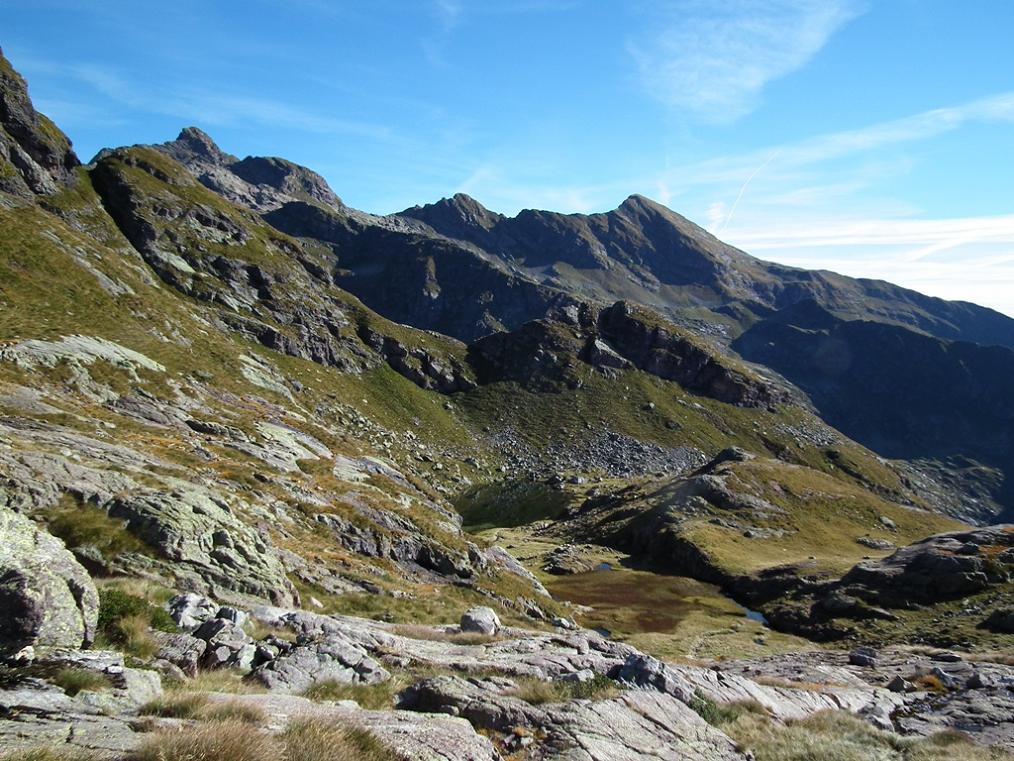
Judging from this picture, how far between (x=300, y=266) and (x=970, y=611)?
552 feet

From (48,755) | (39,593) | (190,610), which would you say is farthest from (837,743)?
(39,593)

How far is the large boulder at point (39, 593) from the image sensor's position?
9.27 meters

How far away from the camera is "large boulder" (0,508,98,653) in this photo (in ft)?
30.4

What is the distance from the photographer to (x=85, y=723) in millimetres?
7676

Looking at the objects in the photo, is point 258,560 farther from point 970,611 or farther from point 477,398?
point 477,398

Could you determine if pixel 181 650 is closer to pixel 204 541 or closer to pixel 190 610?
pixel 190 610

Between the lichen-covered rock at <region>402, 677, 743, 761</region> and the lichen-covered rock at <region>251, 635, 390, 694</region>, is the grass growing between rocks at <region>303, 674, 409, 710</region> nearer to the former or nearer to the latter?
the lichen-covered rock at <region>251, 635, 390, 694</region>

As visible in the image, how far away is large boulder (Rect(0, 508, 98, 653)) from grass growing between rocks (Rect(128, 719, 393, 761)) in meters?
3.79

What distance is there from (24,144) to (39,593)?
136 meters

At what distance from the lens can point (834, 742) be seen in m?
16.9

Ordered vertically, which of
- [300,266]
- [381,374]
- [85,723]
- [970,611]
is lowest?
[970,611]

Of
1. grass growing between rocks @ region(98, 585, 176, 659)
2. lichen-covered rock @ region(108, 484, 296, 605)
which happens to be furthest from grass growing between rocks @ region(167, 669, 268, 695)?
lichen-covered rock @ region(108, 484, 296, 605)

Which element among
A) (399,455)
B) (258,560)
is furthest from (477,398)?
(258,560)

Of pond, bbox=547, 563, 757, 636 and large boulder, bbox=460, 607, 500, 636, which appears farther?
pond, bbox=547, 563, 757, 636
